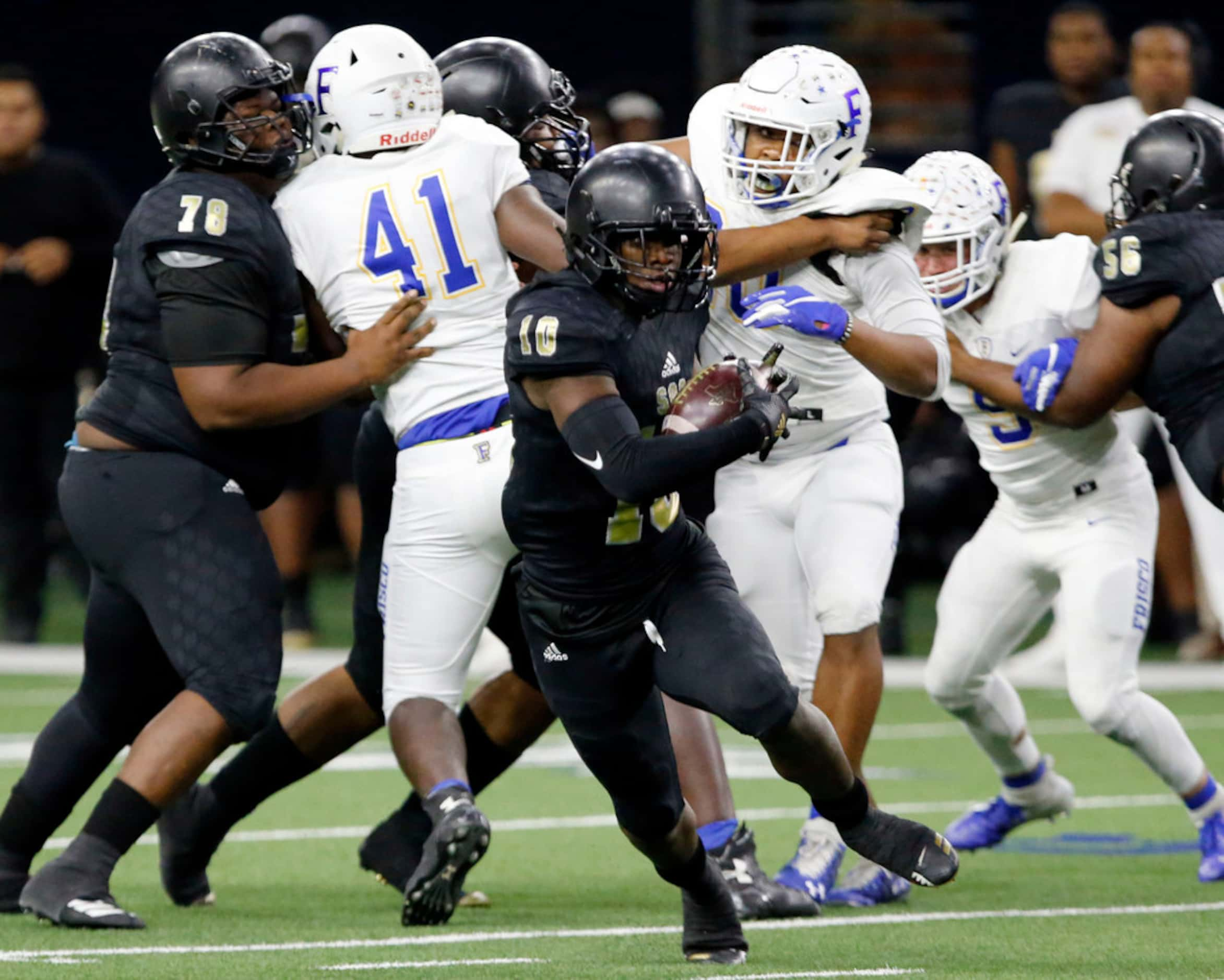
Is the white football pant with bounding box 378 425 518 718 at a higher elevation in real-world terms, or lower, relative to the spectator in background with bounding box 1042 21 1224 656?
higher

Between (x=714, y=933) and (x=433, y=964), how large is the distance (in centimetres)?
55

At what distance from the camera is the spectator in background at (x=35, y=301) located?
1002 cm

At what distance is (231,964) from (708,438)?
1383 millimetres

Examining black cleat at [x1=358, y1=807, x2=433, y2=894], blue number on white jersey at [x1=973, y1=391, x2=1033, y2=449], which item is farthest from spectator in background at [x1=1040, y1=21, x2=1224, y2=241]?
black cleat at [x1=358, y1=807, x2=433, y2=894]

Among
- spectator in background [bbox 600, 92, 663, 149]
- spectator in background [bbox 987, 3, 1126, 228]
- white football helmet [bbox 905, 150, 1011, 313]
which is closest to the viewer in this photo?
white football helmet [bbox 905, 150, 1011, 313]

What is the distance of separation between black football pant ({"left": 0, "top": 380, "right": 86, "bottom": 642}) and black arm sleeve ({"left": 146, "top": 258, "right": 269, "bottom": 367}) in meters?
5.45

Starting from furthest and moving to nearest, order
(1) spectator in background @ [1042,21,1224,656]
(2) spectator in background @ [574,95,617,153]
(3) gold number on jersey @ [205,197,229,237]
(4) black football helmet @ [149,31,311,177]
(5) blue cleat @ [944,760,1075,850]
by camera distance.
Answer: (2) spectator in background @ [574,95,617,153], (1) spectator in background @ [1042,21,1224,656], (5) blue cleat @ [944,760,1075,850], (4) black football helmet @ [149,31,311,177], (3) gold number on jersey @ [205,197,229,237]

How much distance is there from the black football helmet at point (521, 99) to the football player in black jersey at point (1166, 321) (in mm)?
1239

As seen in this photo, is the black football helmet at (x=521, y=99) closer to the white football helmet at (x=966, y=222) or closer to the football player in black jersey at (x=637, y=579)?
the white football helmet at (x=966, y=222)

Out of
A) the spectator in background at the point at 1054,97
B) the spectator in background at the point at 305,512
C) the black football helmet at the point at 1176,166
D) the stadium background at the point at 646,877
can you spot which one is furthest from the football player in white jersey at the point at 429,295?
the spectator in background at the point at 1054,97

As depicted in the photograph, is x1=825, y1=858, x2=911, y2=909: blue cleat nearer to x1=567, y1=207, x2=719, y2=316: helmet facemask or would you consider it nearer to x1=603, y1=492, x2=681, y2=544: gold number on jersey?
x1=603, y1=492, x2=681, y2=544: gold number on jersey

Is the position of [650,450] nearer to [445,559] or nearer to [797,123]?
[445,559]

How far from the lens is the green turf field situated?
14.3 feet

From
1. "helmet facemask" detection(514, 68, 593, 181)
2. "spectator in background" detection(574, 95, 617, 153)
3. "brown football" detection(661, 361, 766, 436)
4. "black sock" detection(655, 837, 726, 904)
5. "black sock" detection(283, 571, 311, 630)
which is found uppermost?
"helmet facemask" detection(514, 68, 593, 181)
